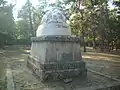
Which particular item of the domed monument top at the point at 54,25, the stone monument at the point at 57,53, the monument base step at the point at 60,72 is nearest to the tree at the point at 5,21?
the domed monument top at the point at 54,25

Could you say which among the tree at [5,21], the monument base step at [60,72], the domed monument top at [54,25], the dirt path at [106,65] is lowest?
the dirt path at [106,65]

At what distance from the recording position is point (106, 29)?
27531 millimetres

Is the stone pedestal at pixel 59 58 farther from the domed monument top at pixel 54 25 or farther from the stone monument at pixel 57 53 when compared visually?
the domed monument top at pixel 54 25

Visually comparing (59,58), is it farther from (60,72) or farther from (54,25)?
(54,25)

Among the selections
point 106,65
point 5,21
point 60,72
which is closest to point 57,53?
point 60,72

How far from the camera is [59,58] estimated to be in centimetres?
884

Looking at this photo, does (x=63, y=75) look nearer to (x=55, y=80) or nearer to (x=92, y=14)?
(x=55, y=80)

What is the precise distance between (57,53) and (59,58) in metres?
0.25

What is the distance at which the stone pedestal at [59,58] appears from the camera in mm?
8438

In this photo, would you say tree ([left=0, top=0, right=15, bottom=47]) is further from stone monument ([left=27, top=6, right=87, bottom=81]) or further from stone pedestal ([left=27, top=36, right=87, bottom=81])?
stone pedestal ([left=27, top=36, right=87, bottom=81])

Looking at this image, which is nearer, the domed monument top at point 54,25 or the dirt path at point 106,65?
the domed monument top at point 54,25

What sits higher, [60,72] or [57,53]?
[57,53]

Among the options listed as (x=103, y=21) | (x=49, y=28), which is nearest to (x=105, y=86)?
(x=49, y=28)

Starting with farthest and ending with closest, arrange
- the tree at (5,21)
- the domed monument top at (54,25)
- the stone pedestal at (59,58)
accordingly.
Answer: the tree at (5,21) < the domed monument top at (54,25) < the stone pedestal at (59,58)
